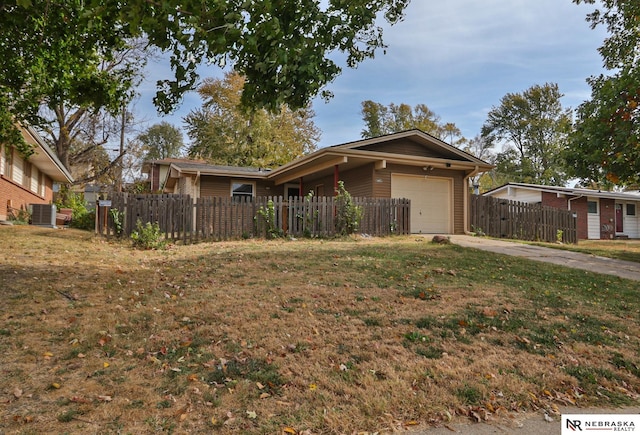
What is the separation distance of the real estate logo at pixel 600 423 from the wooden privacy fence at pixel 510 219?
524 inches

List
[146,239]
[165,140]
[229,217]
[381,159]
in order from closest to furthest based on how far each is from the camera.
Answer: [146,239] → [229,217] → [381,159] → [165,140]

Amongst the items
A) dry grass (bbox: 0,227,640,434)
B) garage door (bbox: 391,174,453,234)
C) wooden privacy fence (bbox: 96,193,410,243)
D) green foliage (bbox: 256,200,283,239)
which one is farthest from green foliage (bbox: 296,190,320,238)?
dry grass (bbox: 0,227,640,434)

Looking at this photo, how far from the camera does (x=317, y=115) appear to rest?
3816cm

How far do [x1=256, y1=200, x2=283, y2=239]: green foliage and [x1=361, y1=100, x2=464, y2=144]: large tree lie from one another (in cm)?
3318

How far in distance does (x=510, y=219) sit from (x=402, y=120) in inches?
1206

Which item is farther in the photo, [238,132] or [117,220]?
[238,132]

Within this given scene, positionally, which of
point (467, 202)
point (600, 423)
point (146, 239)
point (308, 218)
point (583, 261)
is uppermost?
point (467, 202)

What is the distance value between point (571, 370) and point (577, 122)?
12.4 meters

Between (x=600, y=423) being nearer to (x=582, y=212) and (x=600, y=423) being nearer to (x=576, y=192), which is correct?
(x=576, y=192)

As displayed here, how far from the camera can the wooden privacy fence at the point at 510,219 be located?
15.5m

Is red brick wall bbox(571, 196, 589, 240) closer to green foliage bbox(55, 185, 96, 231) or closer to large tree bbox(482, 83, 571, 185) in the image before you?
large tree bbox(482, 83, 571, 185)

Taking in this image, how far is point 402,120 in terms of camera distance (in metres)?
44.1

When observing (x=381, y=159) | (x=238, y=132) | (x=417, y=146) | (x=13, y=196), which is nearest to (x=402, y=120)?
(x=238, y=132)

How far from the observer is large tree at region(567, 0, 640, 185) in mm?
10891
